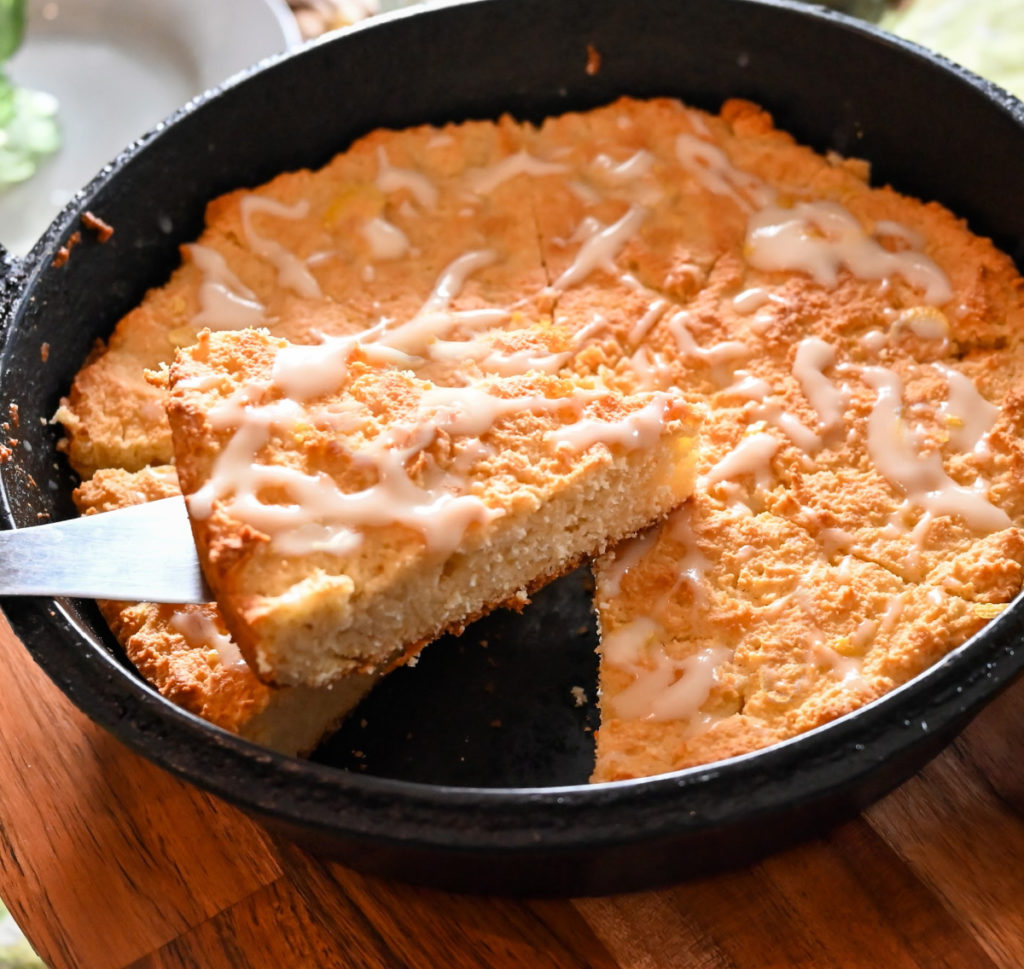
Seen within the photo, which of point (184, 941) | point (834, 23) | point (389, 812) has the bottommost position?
point (184, 941)

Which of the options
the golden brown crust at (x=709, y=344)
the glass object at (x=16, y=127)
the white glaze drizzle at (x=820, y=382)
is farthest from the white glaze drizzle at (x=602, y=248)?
the glass object at (x=16, y=127)

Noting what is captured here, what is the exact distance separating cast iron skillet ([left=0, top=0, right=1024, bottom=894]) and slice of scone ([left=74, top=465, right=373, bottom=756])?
6 cm

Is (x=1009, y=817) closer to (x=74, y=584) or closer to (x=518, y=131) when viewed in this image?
(x=74, y=584)

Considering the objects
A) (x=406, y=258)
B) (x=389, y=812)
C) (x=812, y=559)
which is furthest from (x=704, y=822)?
(x=406, y=258)

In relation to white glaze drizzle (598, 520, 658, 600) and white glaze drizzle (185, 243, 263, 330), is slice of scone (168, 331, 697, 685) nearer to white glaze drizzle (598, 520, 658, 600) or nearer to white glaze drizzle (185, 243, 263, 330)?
white glaze drizzle (598, 520, 658, 600)

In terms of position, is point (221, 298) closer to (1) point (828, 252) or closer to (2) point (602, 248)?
(2) point (602, 248)

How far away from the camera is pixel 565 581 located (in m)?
2.43

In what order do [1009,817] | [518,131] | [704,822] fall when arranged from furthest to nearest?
1. [518,131]
2. [1009,817]
3. [704,822]

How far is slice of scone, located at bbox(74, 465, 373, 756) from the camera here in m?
2.01

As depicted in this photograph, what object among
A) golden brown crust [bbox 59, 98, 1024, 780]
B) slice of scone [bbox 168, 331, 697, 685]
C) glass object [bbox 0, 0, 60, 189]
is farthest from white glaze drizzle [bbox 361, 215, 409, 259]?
glass object [bbox 0, 0, 60, 189]

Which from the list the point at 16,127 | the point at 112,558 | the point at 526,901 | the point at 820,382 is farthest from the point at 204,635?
the point at 16,127

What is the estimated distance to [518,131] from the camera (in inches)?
114

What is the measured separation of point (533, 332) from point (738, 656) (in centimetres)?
83

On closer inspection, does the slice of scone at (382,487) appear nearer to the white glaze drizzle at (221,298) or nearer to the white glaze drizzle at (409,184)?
the white glaze drizzle at (221,298)
